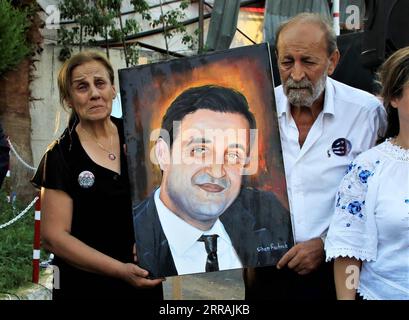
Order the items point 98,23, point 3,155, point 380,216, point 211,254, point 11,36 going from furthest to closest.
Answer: point 98,23 → point 11,36 → point 3,155 → point 211,254 → point 380,216

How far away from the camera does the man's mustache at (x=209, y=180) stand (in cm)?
196

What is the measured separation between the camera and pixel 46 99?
7.28 meters

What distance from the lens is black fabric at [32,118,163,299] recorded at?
6.61 feet

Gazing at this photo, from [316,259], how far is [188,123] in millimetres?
656

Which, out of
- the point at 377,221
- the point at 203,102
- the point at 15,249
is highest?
the point at 203,102

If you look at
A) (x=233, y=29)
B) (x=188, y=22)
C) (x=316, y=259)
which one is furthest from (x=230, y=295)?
(x=188, y=22)

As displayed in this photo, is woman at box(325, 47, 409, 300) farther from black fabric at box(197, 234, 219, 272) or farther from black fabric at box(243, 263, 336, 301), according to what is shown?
black fabric at box(197, 234, 219, 272)

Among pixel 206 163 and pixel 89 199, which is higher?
pixel 206 163

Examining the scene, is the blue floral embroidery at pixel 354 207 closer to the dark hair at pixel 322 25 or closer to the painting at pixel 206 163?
the painting at pixel 206 163

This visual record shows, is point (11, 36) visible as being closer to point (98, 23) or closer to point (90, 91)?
point (98, 23)

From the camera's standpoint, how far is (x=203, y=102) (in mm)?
1994

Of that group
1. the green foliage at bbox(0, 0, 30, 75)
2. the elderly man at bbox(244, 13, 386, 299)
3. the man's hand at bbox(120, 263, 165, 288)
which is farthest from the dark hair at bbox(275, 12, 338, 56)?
the green foliage at bbox(0, 0, 30, 75)

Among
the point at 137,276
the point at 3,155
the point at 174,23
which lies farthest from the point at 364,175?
the point at 174,23

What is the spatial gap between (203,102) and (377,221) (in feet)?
2.35
